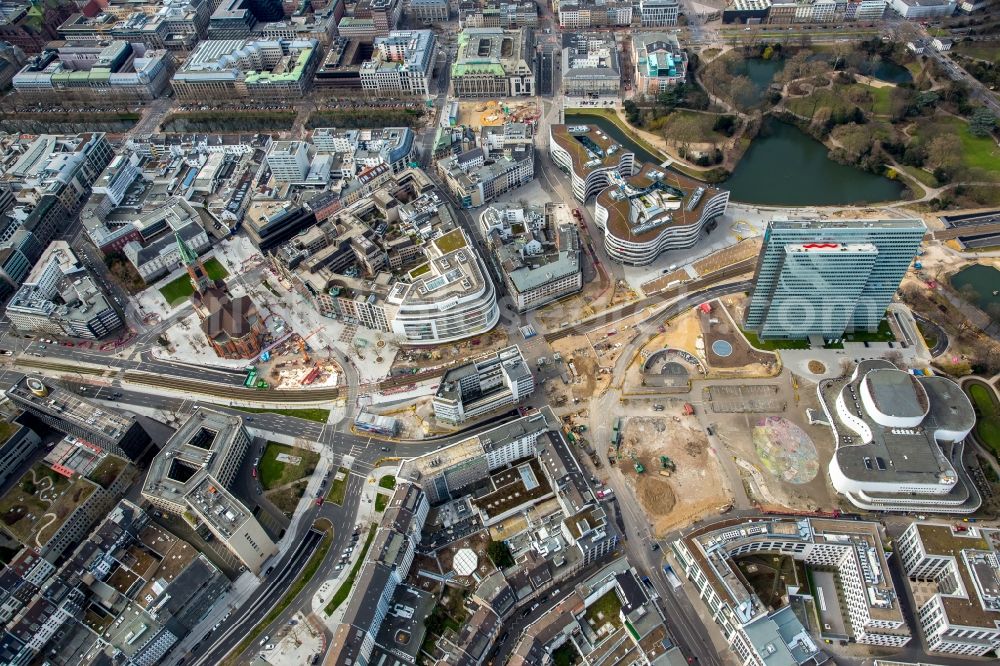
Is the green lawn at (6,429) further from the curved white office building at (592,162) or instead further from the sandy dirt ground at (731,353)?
the sandy dirt ground at (731,353)

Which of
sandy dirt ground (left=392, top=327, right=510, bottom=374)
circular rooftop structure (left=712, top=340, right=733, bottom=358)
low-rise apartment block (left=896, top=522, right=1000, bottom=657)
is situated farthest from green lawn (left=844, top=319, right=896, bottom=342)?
sandy dirt ground (left=392, top=327, right=510, bottom=374)

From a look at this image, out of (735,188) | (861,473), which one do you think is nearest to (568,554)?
(861,473)

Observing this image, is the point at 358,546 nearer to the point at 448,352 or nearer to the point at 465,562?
the point at 465,562

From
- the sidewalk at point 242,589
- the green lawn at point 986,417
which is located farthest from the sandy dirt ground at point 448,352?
the green lawn at point 986,417

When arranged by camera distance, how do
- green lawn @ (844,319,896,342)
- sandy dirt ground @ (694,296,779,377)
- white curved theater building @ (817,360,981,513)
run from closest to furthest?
white curved theater building @ (817,360,981,513), sandy dirt ground @ (694,296,779,377), green lawn @ (844,319,896,342)

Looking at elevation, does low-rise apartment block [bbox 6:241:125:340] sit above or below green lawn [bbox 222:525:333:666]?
above

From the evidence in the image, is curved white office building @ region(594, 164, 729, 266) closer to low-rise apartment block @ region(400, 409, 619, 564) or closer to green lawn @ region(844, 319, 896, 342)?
green lawn @ region(844, 319, 896, 342)

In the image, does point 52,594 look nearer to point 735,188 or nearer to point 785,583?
point 785,583
